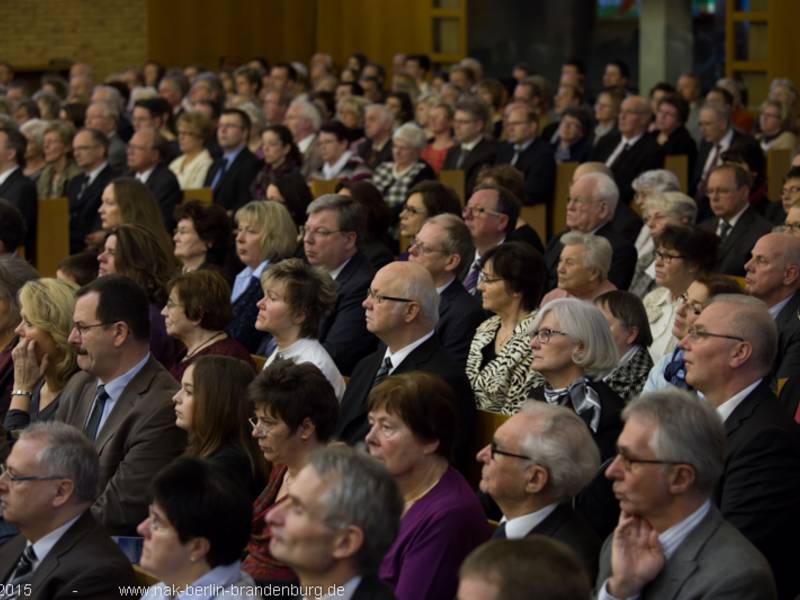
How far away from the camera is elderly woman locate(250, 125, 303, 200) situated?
9086mm

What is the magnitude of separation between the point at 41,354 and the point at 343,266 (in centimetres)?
149

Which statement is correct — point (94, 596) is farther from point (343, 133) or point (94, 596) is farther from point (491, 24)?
point (491, 24)

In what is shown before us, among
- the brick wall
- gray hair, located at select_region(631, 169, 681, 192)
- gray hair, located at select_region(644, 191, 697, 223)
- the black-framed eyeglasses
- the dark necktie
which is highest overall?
the brick wall

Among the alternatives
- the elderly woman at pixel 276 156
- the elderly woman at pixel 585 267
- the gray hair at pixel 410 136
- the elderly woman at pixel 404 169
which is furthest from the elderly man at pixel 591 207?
the elderly woman at pixel 276 156

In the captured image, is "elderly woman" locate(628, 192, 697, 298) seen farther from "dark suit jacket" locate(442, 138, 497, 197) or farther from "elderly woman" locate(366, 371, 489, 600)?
"elderly woman" locate(366, 371, 489, 600)

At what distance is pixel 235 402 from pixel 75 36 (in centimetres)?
1385

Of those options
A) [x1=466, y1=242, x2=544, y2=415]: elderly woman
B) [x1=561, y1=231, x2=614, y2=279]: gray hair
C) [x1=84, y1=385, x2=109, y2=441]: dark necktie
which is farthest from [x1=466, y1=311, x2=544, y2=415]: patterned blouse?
[x1=84, y1=385, x2=109, y2=441]: dark necktie

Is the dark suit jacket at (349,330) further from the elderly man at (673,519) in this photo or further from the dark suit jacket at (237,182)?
the dark suit jacket at (237,182)

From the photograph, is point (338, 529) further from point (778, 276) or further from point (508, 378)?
point (778, 276)

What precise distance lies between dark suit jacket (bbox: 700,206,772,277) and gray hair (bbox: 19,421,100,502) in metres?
3.79

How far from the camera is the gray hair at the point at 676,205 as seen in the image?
262 inches

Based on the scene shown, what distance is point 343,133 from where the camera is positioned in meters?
9.45

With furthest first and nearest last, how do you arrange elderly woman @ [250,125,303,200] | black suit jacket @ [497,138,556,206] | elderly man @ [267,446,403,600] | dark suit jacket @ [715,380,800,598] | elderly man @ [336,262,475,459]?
elderly woman @ [250,125,303,200]
black suit jacket @ [497,138,556,206]
elderly man @ [336,262,475,459]
dark suit jacket @ [715,380,800,598]
elderly man @ [267,446,403,600]

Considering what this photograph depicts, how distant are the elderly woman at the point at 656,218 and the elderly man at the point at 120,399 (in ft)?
8.40
